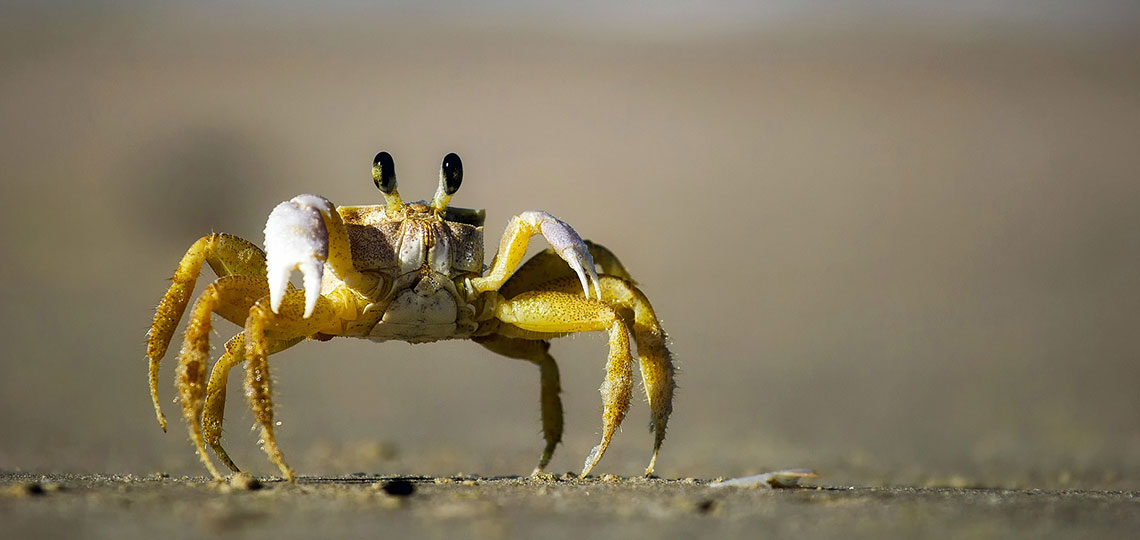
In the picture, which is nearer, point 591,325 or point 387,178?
point 591,325

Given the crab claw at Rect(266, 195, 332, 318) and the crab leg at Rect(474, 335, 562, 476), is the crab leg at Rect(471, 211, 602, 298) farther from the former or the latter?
the crab claw at Rect(266, 195, 332, 318)

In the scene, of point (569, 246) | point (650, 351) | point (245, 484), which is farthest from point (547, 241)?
point (245, 484)

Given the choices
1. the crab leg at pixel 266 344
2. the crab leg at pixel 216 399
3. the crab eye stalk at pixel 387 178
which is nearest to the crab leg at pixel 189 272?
the crab leg at pixel 216 399

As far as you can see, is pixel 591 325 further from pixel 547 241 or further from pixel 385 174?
pixel 385 174

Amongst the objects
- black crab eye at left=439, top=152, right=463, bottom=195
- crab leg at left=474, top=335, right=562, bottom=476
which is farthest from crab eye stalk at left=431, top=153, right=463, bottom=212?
crab leg at left=474, top=335, right=562, bottom=476

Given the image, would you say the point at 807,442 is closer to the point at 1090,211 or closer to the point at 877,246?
the point at 877,246

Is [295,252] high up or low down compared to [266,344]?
up

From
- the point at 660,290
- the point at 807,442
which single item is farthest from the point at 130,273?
the point at 807,442
